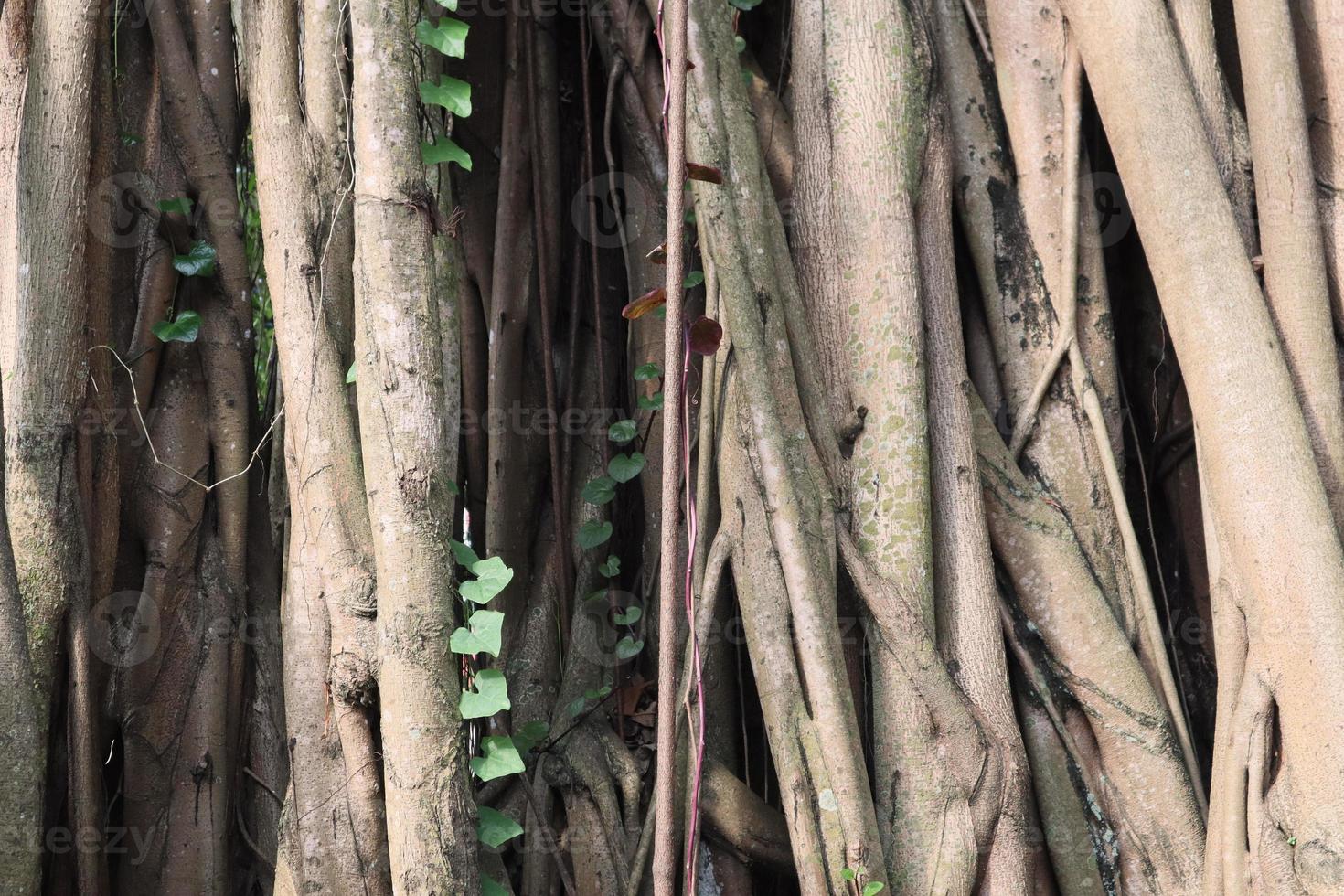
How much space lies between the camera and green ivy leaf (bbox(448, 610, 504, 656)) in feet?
5.51

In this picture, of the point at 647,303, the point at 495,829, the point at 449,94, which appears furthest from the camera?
the point at 449,94

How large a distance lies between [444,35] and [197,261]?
721mm

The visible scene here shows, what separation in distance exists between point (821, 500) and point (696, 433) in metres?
0.27

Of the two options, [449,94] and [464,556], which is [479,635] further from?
[449,94]

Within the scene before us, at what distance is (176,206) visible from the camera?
234 centimetres

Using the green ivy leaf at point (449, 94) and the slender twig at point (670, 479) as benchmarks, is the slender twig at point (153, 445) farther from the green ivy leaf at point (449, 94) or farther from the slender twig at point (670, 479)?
the slender twig at point (670, 479)

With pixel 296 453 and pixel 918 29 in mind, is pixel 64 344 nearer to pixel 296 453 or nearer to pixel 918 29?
pixel 296 453

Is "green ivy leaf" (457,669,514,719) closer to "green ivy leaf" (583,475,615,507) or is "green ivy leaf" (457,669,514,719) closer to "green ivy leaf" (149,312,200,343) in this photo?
"green ivy leaf" (583,475,615,507)

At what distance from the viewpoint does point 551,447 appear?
245 centimetres

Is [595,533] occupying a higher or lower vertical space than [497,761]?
higher

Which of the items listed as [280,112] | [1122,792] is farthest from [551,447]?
[1122,792]

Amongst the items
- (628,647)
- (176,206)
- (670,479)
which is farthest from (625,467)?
(670,479)

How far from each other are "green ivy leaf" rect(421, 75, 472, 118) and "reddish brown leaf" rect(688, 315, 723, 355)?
0.82m

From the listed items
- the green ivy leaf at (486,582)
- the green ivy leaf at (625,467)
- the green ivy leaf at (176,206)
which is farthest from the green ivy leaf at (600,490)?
the green ivy leaf at (176,206)
